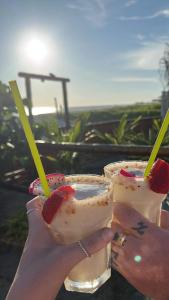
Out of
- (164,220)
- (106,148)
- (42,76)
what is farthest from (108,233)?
(42,76)

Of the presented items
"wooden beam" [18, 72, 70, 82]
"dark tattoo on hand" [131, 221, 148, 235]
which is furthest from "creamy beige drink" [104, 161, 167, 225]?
"wooden beam" [18, 72, 70, 82]

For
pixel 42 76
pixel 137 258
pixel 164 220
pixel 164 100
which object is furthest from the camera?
pixel 164 100

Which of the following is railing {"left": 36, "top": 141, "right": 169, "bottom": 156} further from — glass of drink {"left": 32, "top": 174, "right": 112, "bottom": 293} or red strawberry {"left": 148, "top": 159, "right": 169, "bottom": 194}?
glass of drink {"left": 32, "top": 174, "right": 112, "bottom": 293}

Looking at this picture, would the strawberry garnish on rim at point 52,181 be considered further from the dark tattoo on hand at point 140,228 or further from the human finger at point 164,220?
the human finger at point 164,220

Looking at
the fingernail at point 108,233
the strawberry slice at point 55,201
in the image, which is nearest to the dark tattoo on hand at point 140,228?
the fingernail at point 108,233

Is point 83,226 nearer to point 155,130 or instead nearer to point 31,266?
point 31,266

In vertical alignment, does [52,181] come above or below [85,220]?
above

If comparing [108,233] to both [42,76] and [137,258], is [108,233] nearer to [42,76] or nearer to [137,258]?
[137,258]
